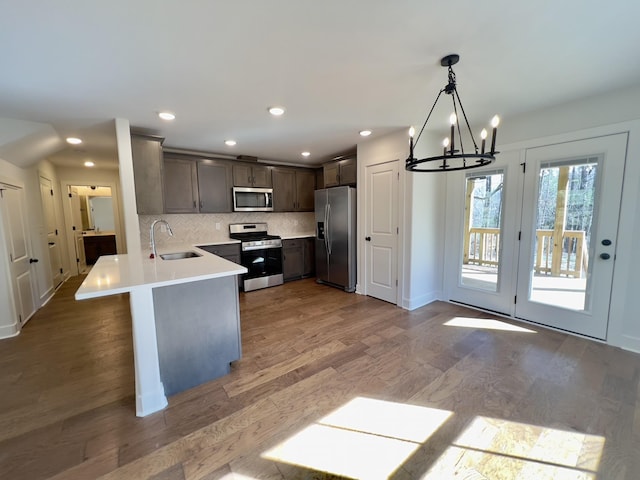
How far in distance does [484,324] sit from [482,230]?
3.94ft

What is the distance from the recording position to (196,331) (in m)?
2.08

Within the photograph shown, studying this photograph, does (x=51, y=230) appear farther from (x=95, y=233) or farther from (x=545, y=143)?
(x=545, y=143)

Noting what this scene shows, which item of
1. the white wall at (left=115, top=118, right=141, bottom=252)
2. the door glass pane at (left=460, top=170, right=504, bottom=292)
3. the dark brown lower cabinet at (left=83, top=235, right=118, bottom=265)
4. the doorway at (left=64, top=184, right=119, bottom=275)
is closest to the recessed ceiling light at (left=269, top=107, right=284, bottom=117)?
the white wall at (left=115, top=118, right=141, bottom=252)

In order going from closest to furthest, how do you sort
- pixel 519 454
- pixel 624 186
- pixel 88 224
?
1. pixel 519 454
2. pixel 624 186
3. pixel 88 224

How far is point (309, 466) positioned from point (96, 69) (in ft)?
9.53

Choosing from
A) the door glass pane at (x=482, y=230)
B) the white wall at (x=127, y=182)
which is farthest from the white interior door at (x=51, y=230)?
the door glass pane at (x=482, y=230)

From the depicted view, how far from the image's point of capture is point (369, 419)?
1.74m

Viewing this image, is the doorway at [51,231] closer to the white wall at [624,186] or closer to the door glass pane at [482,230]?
the door glass pane at [482,230]

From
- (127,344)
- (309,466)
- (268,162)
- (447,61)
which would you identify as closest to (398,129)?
(447,61)

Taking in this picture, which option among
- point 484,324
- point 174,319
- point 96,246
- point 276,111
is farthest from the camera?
point 96,246

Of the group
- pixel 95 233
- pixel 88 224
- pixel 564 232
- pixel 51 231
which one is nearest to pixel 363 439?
pixel 564 232

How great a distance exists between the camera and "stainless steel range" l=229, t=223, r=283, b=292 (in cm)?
454

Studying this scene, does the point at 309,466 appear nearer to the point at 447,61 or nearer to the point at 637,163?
the point at 447,61

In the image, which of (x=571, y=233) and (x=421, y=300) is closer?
(x=571, y=233)
